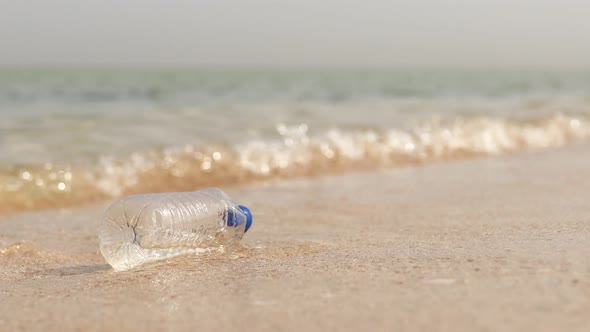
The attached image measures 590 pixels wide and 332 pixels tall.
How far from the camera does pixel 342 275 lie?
1863 millimetres

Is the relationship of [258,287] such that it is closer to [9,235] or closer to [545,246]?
[545,246]

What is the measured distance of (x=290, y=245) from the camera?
272cm

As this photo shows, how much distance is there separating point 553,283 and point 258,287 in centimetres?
69

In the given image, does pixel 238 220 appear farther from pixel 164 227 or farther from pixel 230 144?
pixel 230 144

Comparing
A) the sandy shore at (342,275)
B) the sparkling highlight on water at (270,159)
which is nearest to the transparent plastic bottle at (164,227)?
the sandy shore at (342,275)

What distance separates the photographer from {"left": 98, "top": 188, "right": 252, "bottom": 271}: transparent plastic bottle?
2447mm

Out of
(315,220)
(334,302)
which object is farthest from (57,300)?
(315,220)

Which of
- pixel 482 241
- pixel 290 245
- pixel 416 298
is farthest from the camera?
pixel 290 245

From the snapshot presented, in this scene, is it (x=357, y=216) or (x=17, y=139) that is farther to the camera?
(x=17, y=139)

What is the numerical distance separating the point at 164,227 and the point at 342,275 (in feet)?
2.90

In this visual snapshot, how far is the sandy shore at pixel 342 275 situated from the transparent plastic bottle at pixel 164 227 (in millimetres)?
102

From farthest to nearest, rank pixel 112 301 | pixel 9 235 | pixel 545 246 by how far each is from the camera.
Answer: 1. pixel 9 235
2. pixel 545 246
3. pixel 112 301

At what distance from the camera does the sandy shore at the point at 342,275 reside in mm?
1486

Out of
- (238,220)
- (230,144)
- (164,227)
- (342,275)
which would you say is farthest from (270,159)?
(342,275)
